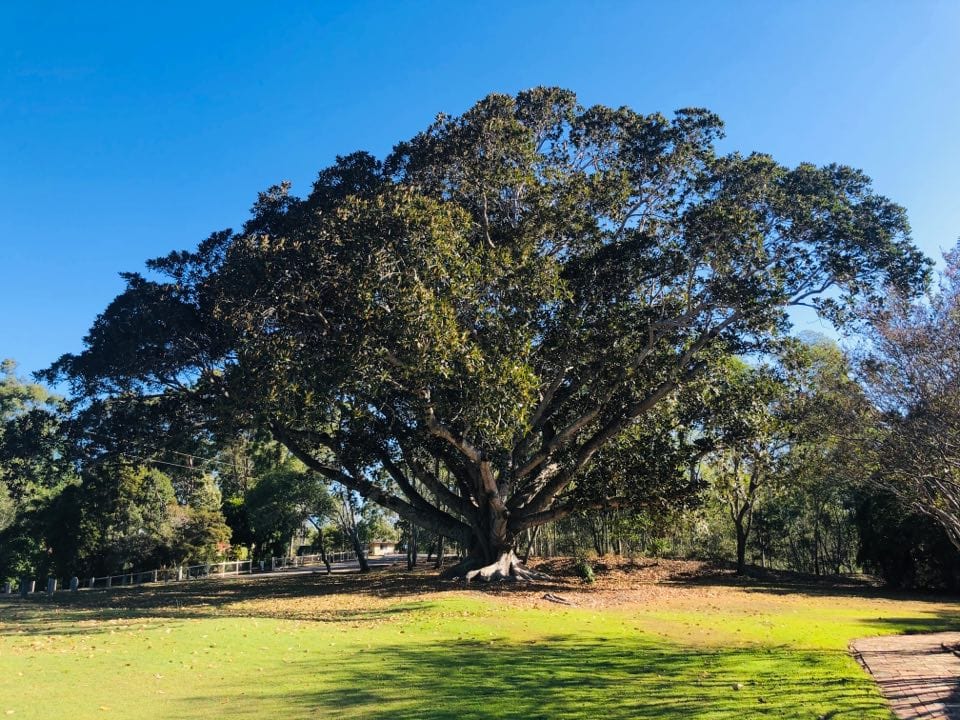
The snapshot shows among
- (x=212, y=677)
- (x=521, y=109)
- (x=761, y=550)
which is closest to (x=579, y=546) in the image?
(x=761, y=550)

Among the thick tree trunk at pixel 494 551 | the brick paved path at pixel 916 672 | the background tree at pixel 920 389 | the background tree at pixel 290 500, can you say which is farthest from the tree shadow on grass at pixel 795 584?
the background tree at pixel 290 500

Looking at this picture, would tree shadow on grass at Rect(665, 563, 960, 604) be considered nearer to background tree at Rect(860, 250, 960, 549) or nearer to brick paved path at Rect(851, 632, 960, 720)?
brick paved path at Rect(851, 632, 960, 720)

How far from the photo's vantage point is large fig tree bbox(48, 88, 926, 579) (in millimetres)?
16109

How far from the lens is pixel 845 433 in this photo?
11.1m

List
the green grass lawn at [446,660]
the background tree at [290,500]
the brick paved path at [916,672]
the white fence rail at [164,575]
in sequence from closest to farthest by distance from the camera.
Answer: the brick paved path at [916,672] < the green grass lawn at [446,660] < the white fence rail at [164,575] < the background tree at [290,500]

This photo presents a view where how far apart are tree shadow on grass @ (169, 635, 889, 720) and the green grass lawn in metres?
0.03

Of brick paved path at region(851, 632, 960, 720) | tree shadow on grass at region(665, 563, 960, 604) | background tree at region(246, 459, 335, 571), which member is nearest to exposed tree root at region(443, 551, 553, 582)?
tree shadow on grass at region(665, 563, 960, 604)

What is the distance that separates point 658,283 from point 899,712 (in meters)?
14.9

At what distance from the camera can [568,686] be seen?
748cm

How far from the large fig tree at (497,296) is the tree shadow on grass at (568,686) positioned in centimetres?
Result: 742

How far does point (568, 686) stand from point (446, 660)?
7.64 ft

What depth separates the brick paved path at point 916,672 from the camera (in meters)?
6.40

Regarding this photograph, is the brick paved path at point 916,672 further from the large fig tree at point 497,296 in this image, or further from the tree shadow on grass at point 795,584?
the tree shadow on grass at point 795,584

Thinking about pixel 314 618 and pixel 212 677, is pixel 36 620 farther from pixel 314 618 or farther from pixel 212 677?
pixel 212 677
